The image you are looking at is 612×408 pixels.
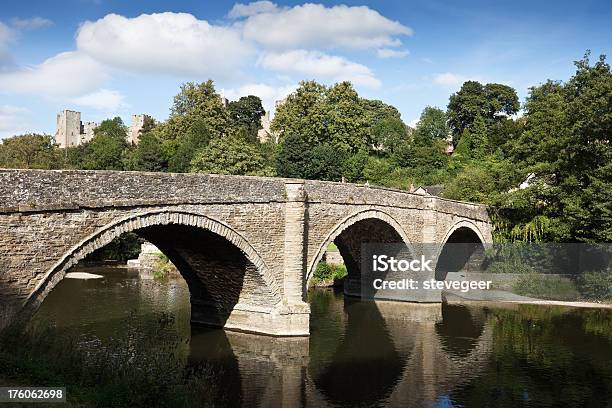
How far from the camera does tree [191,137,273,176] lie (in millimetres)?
45594

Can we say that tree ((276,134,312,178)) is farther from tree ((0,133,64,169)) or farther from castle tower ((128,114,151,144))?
castle tower ((128,114,151,144))

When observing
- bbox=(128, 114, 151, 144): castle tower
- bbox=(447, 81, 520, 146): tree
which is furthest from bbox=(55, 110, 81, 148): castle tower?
bbox=(447, 81, 520, 146): tree

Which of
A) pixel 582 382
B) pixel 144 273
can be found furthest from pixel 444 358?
pixel 144 273

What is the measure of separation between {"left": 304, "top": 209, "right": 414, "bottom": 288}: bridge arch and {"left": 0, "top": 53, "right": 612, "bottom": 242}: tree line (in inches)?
406

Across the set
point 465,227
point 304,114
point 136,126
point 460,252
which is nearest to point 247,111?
point 136,126

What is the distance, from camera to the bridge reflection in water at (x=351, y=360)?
1529 centimetres

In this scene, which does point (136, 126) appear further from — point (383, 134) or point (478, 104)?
point (478, 104)

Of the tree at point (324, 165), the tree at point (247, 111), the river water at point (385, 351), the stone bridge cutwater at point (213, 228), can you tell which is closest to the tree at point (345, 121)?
the tree at point (324, 165)

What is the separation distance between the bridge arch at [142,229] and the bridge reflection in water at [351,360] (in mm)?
2354

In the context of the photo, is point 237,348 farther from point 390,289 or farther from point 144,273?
point 144,273

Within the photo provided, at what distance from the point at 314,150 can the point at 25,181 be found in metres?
42.4

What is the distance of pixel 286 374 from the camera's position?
55.3 feet

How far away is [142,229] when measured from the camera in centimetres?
1686

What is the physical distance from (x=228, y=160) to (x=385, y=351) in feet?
93.3
